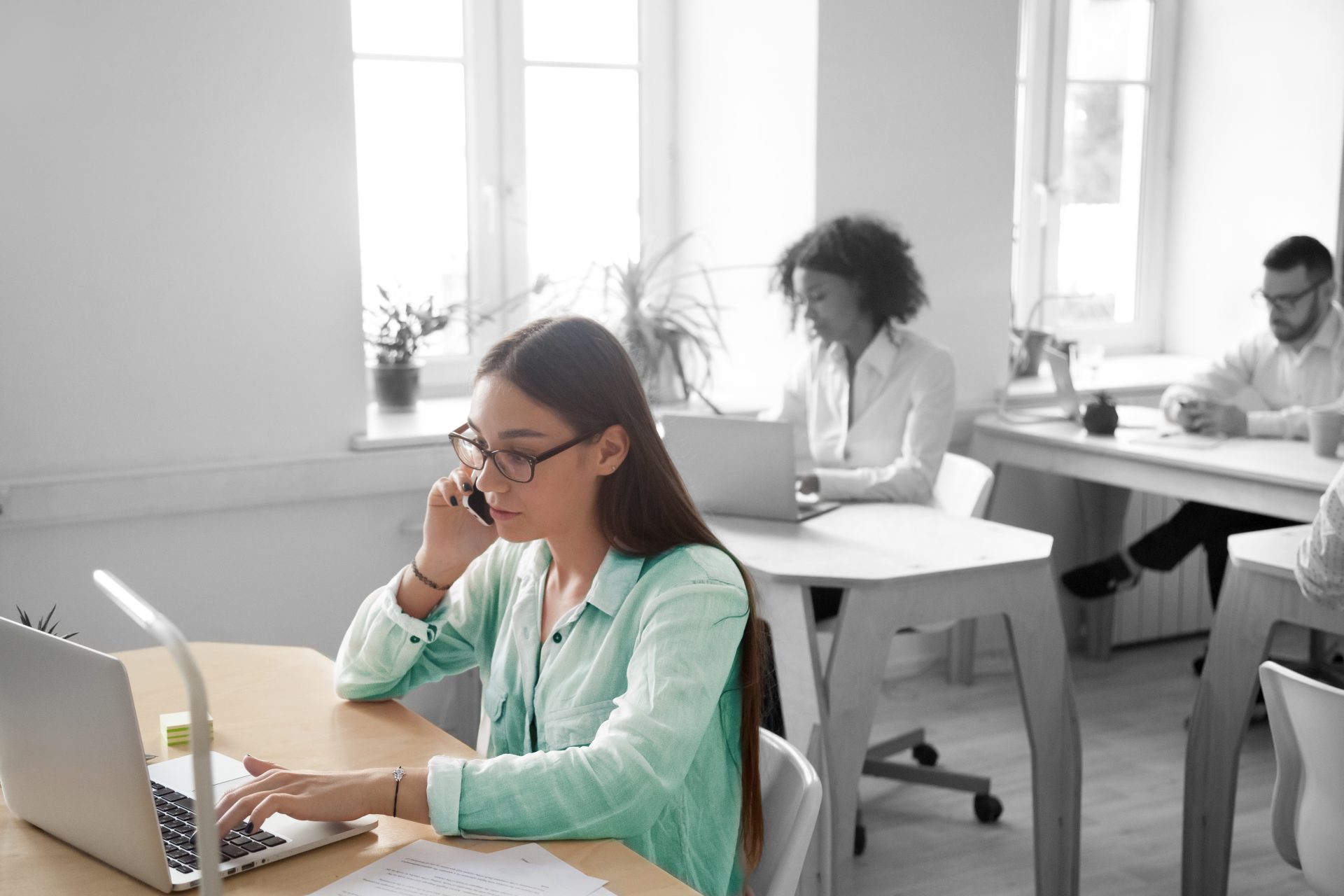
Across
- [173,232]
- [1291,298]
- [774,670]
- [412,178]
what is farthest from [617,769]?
[1291,298]

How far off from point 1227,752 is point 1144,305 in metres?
2.67

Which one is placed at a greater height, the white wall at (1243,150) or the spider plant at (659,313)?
the white wall at (1243,150)

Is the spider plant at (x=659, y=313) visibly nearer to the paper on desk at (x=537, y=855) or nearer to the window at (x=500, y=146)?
the window at (x=500, y=146)

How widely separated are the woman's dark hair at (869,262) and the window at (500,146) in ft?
2.58

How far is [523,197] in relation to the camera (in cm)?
379

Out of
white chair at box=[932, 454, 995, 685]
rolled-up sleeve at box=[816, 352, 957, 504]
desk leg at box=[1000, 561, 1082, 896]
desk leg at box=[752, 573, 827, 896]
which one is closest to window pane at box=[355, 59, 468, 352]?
rolled-up sleeve at box=[816, 352, 957, 504]

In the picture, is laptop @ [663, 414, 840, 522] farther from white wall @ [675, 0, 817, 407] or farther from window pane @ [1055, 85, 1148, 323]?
window pane @ [1055, 85, 1148, 323]

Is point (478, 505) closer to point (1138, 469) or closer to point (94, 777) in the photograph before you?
point (94, 777)

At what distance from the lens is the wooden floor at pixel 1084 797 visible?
2.72m

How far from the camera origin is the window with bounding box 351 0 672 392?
11.8ft

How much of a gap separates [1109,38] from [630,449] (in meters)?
3.64

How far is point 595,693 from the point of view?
56.2 inches

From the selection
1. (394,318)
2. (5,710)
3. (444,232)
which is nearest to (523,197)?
(444,232)

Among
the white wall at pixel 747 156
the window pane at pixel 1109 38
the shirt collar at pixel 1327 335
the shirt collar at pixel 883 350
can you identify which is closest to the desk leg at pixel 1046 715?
the shirt collar at pixel 883 350
